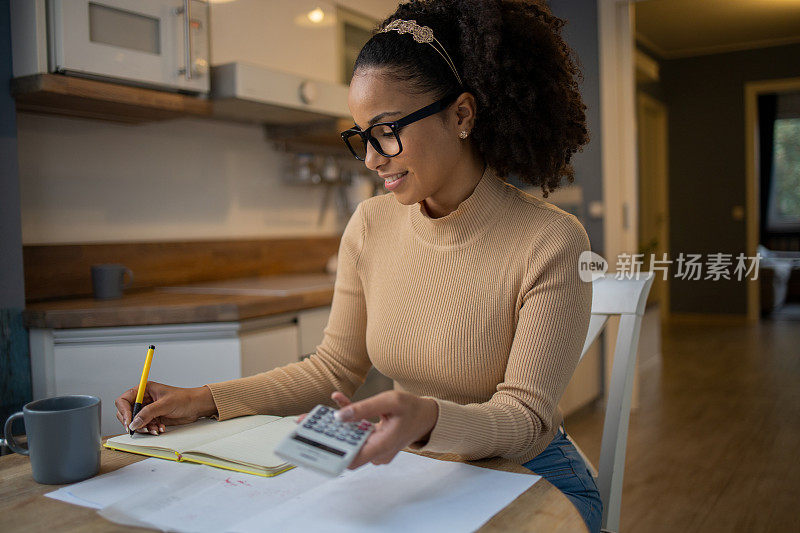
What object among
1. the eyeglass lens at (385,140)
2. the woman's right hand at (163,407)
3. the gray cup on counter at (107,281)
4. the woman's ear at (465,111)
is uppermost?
the woman's ear at (465,111)

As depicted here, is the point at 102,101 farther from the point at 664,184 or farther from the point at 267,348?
the point at 664,184

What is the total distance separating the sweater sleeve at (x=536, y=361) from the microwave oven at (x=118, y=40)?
1.42 metres

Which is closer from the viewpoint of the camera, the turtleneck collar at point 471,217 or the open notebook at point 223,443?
the open notebook at point 223,443

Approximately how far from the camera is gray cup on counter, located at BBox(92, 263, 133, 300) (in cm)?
211

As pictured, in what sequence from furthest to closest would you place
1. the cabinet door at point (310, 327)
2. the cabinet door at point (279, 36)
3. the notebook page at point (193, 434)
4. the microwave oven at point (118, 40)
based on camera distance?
1. the cabinet door at point (279, 36)
2. the cabinet door at point (310, 327)
3. the microwave oven at point (118, 40)
4. the notebook page at point (193, 434)

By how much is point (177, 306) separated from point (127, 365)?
0.22 meters

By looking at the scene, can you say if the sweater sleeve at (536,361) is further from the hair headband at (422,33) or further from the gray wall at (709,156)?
the gray wall at (709,156)

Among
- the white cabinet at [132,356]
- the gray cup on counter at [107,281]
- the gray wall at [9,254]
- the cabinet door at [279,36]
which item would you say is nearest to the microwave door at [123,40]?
the gray wall at [9,254]

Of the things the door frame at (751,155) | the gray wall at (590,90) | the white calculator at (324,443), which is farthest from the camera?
the door frame at (751,155)

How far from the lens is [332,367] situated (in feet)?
4.25

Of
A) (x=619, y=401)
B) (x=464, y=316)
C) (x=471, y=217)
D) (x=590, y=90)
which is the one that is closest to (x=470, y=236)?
(x=471, y=217)

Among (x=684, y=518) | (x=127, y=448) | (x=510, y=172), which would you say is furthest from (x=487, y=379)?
(x=684, y=518)

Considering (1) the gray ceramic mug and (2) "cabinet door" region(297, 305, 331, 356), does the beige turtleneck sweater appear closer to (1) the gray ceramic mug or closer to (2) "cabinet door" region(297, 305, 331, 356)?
(1) the gray ceramic mug

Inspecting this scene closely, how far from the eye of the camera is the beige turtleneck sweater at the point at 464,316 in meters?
1.02
